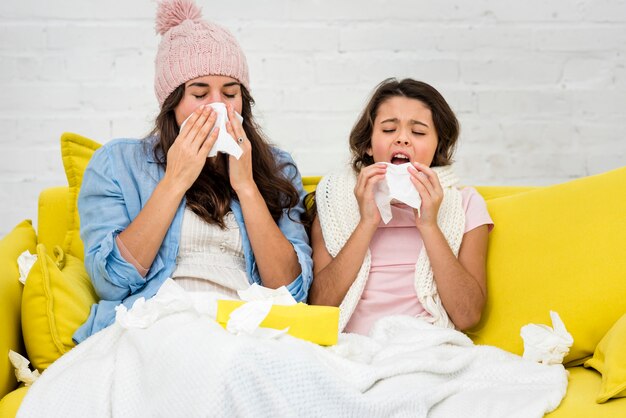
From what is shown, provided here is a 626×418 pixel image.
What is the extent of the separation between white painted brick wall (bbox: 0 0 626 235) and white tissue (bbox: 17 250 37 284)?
0.90 m

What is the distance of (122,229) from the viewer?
196 cm

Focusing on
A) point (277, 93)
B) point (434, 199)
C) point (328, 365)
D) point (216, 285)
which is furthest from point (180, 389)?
point (277, 93)

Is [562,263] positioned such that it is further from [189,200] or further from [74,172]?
[74,172]

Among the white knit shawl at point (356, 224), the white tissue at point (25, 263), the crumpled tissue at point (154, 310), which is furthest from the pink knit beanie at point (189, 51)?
the crumpled tissue at point (154, 310)

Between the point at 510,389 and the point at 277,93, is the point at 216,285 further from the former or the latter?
the point at 277,93

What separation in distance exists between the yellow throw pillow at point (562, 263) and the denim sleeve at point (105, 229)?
0.80 m

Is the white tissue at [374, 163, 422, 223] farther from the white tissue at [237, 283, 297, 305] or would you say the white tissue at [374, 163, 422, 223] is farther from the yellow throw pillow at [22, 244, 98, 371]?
the yellow throw pillow at [22, 244, 98, 371]

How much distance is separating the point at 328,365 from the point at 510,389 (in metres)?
0.35

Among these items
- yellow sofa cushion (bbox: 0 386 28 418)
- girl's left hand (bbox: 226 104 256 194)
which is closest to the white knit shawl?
girl's left hand (bbox: 226 104 256 194)

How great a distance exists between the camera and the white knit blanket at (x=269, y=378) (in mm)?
1376

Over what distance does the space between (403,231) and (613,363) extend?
0.66 meters

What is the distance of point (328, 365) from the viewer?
4.90ft

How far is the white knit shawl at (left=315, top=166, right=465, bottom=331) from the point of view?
1980 mm

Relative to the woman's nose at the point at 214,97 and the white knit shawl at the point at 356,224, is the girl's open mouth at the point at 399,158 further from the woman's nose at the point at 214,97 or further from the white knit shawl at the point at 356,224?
the woman's nose at the point at 214,97
